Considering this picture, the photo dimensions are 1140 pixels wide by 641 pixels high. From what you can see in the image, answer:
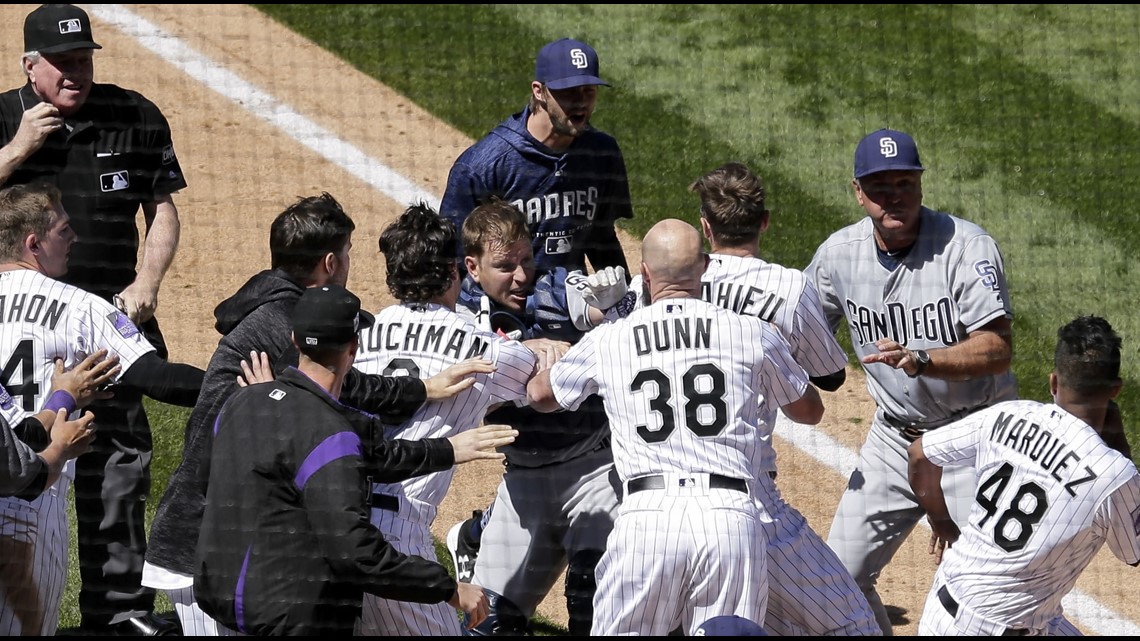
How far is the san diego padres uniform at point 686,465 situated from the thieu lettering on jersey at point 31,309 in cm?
164

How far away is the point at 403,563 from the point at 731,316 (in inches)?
44.1

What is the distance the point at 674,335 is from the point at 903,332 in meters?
1.23

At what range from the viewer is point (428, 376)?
4285 mm

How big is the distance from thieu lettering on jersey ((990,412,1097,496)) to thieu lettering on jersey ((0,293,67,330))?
2709mm

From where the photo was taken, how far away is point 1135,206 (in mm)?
8117

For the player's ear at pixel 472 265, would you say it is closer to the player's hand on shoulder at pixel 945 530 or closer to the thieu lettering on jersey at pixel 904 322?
the thieu lettering on jersey at pixel 904 322

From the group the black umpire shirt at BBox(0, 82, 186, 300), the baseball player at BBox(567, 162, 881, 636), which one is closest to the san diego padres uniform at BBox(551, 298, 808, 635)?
the baseball player at BBox(567, 162, 881, 636)

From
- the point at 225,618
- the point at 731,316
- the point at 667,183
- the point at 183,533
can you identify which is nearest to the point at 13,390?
the point at 183,533

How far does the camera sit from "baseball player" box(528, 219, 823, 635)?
13.1 feet

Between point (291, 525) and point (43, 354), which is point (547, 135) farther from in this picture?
point (291, 525)

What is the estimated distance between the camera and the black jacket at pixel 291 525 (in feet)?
11.7

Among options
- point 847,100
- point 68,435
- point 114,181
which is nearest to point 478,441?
point 68,435

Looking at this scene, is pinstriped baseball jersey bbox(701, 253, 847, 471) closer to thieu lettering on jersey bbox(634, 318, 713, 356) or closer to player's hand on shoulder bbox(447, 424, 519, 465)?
thieu lettering on jersey bbox(634, 318, 713, 356)

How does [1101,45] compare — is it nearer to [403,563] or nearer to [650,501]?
[650,501]
